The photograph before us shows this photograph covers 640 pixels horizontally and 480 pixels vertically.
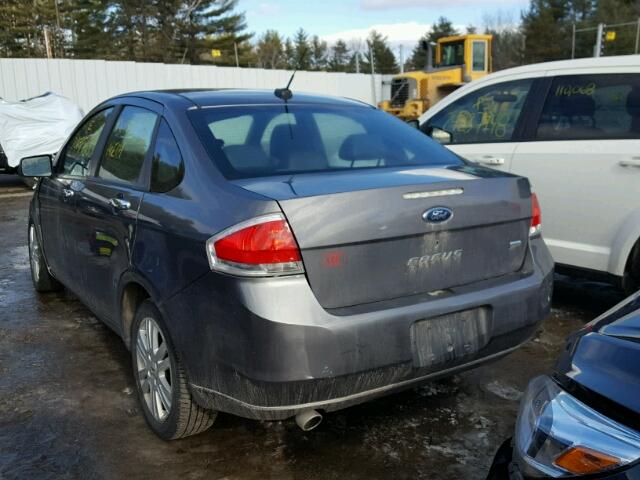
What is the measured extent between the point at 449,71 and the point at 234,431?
65.4 feet

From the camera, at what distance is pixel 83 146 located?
4219 mm

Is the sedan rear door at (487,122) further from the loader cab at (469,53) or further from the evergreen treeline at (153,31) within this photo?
the evergreen treeline at (153,31)

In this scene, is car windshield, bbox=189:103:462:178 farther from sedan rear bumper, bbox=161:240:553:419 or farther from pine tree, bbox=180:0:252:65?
pine tree, bbox=180:0:252:65

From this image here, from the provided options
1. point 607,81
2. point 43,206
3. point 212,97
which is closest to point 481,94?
point 607,81

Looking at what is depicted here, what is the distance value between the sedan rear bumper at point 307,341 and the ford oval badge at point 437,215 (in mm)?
314

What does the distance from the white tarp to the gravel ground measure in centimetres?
964

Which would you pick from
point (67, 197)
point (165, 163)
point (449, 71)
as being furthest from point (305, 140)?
point (449, 71)

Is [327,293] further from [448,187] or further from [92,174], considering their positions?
[92,174]

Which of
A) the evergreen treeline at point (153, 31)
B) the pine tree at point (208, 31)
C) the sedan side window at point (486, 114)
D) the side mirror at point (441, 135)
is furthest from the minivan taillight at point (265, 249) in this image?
the pine tree at point (208, 31)

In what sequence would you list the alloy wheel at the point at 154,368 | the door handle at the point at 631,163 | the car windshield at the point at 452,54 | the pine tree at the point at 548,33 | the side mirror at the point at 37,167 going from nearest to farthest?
the alloy wheel at the point at 154,368 → the door handle at the point at 631,163 → the side mirror at the point at 37,167 → the car windshield at the point at 452,54 → the pine tree at the point at 548,33

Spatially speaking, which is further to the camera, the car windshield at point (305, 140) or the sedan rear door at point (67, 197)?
the sedan rear door at point (67, 197)

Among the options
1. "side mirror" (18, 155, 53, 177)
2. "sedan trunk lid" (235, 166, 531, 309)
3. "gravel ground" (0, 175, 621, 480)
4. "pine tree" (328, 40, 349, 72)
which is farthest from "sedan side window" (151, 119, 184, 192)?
"pine tree" (328, 40, 349, 72)

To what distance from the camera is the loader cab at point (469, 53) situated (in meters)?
21.2

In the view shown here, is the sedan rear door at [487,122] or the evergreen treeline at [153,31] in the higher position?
the evergreen treeline at [153,31]
